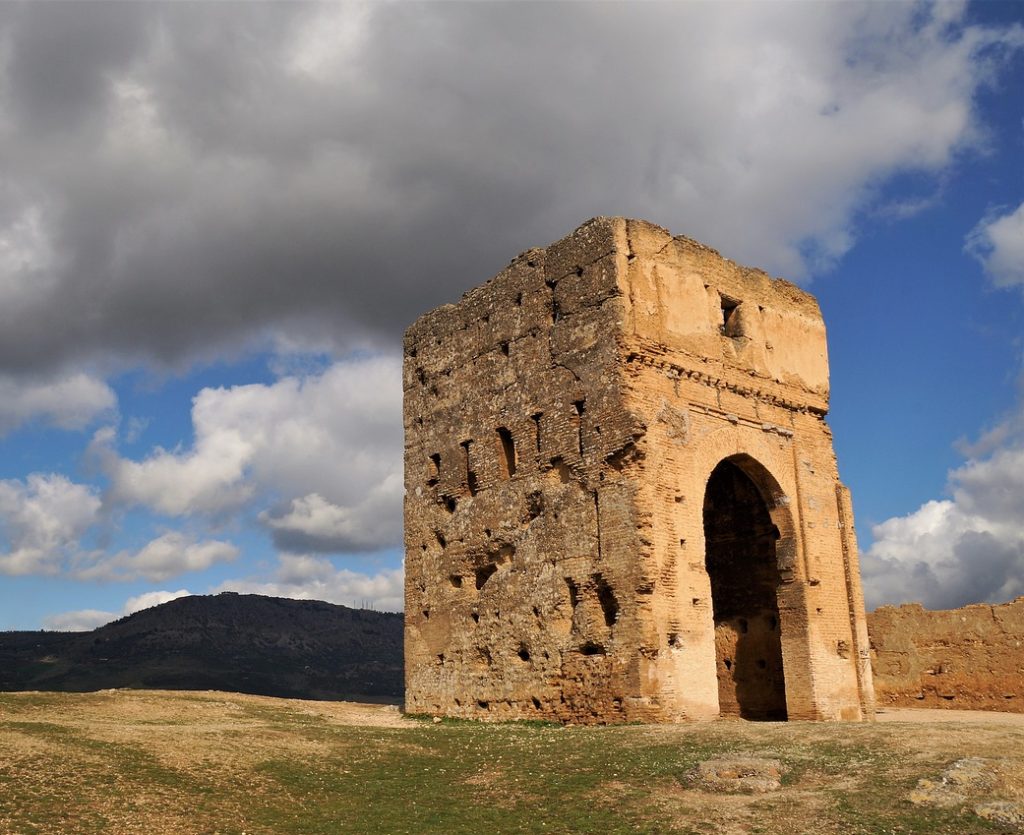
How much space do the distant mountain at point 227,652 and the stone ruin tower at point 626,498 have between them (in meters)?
30.6

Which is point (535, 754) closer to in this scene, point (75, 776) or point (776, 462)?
point (75, 776)

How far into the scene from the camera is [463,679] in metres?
18.5

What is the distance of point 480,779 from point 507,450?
8600 mm

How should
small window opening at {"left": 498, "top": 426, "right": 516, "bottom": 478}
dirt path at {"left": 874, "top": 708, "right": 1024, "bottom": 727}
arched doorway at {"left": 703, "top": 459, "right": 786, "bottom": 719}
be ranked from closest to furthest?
dirt path at {"left": 874, "top": 708, "right": 1024, "bottom": 727} < small window opening at {"left": 498, "top": 426, "right": 516, "bottom": 478} < arched doorway at {"left": 703, "top": 459, "right": 786, "bottom": 719}

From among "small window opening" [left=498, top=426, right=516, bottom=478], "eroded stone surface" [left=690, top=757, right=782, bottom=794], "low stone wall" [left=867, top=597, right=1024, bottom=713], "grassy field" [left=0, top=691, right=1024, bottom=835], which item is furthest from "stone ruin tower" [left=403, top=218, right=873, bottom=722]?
"eroded stone surface" [left=690, top=757, right=782, bottom=794]

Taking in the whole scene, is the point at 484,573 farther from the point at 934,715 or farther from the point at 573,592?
the point at 934,715

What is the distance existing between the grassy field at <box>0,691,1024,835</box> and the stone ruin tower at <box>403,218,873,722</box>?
269 cm

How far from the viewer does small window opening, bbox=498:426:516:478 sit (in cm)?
1873

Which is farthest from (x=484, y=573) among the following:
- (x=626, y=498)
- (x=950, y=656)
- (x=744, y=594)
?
(x=950, y=656)

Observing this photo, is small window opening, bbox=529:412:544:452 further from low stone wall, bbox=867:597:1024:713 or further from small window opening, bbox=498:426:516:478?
low stone wall, bbox=867:597:1024:713

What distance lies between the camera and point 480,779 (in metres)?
10.9

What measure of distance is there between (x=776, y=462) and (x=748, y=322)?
2.66 meters

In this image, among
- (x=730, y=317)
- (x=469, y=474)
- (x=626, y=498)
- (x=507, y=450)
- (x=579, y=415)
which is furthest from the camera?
(x=469, y=474)

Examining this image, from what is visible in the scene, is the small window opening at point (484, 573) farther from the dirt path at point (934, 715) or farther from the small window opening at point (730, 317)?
the dirt path at point (934, 715)
